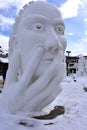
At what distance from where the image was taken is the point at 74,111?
13.6 ft

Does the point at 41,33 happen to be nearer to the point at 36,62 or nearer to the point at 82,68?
the point at 36,62

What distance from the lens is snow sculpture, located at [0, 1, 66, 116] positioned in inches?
142

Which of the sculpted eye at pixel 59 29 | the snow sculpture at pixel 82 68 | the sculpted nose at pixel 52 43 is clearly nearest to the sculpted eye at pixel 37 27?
the sculpted nose at pixel 52 43

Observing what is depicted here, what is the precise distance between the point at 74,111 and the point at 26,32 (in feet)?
5.28

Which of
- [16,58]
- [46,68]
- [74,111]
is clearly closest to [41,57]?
[46,68]

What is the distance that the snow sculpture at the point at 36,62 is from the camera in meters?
3.62

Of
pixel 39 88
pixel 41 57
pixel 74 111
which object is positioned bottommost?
pixel 74 111

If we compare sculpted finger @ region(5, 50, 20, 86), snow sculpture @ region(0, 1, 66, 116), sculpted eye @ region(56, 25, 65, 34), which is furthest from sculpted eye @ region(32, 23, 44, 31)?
sculpted finger @ region(5, 50, 20, 86)

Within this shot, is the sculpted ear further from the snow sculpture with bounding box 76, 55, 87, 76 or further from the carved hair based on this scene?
the snow sculpture with bounding box 76, 55, 87, 76

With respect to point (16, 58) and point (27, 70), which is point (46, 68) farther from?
point (16, 58)

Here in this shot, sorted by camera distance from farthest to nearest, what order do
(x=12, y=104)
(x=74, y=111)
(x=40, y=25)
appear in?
(x=74, y=111)
(x=40, y=25)
(x=12, y=104)

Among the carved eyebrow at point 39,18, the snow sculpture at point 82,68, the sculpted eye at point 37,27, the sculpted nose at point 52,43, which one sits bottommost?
the snow sculpture at point 82,68

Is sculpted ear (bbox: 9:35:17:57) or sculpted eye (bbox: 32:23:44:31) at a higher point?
sculpted eye (bbox: 32:23:44:31)

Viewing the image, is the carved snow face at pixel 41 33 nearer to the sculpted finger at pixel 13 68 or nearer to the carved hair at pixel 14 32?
the sculpted finger at pixel 13 68
